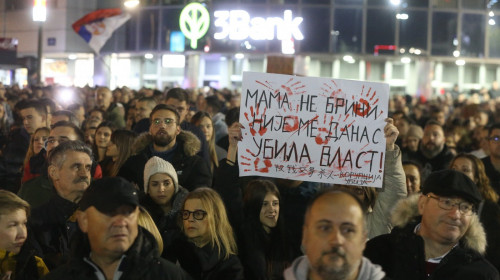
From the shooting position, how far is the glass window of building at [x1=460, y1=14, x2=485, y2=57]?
37.6 metres

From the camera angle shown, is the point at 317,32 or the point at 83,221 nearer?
the point at 83,221

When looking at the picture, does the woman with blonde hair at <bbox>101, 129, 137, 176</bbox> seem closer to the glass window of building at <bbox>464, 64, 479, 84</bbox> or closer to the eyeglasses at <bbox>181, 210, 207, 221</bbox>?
the eyeglasses at <bbox>181, 210, 207, 221</bbox>

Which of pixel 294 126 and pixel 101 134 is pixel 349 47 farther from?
pixel 294 126

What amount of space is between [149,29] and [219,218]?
114ft

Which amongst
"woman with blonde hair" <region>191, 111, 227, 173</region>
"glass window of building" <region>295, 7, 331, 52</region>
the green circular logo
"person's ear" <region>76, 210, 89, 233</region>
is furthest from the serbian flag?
"person's ear" <region>76, 210, 89, 233</region>

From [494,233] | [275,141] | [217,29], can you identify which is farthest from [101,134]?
[217,29]

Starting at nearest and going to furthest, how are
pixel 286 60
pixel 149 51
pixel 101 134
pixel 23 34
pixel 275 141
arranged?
pixel 275 141 → pixel 101 134 → pixel 286 60 → pixel 149 51 → pixel 23 34

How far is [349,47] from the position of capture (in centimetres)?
3669

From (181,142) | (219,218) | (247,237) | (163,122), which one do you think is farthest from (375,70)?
(219,218)

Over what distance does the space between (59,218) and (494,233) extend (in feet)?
11.1

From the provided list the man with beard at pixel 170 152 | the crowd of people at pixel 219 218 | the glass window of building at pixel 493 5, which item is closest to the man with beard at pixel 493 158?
the crowd of people at pixel 219 218

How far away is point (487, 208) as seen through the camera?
23.6 ft

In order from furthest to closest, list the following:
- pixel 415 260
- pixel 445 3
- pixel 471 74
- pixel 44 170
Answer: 1. pixel 471 74
2. pixel 445 3
3. pixel 44 170
4. pixel 415 260

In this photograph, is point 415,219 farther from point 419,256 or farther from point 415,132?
point 415,132
